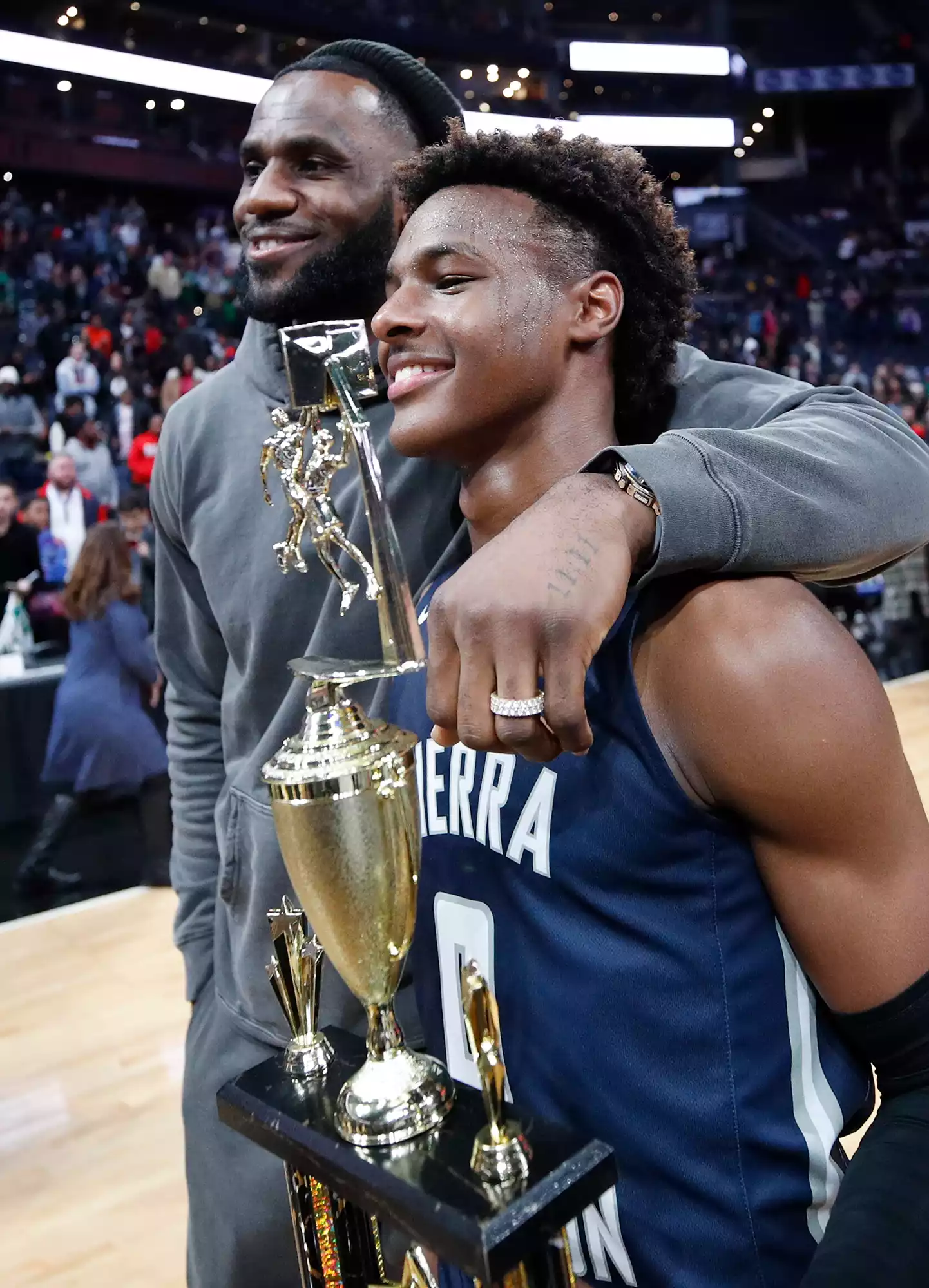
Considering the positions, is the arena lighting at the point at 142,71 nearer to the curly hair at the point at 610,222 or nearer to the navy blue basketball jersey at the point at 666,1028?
the curly hair at the point at 610,222

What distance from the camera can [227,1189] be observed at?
123 centimetres

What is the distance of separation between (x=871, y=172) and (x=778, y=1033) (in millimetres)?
12145

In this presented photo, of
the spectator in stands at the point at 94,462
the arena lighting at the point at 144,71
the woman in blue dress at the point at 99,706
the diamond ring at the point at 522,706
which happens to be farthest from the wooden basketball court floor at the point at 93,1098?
the arena lighting at the point at 144,71

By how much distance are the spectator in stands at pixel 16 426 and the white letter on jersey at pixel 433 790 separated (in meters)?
5.52

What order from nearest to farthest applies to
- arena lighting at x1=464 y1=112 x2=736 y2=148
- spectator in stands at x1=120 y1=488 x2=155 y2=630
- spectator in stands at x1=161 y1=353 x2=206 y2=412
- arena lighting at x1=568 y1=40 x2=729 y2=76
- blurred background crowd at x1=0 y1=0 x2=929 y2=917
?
blurred background crowd at x1=0 y1=0 x2=929 y2=917 → spectator in stands at x1=120 y1=488 x2=155 y2=630 → spectator in stands at x1=161 y1=353 x2=206 y2=412 → arena lighting at x1=568 y1=40 x2=729 y2=76 → arena lighting at x1=464 y1=112 x2=736 y2=148

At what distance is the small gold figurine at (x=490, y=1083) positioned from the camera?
574mm

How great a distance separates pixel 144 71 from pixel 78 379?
78.4 inches

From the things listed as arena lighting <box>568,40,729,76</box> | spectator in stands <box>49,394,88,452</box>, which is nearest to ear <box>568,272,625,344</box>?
spectator in stands <box>49,394,88,452</box>

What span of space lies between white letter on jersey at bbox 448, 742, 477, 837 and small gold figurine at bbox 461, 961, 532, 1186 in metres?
0.29

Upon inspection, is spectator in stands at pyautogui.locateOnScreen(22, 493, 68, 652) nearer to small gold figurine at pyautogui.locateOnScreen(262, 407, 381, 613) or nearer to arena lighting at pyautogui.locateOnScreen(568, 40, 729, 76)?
small gold figurine at pyautogui.locateOnScreen(262, 407, 381, 613)

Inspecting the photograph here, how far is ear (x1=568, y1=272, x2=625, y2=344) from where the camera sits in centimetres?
95

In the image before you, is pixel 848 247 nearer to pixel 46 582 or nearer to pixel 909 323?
pixel 909 323

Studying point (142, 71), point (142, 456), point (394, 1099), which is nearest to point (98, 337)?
point (142, 456)

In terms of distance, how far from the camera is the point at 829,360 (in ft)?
31.9
